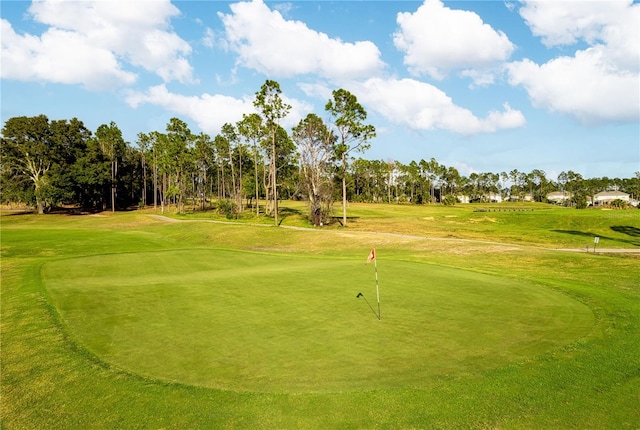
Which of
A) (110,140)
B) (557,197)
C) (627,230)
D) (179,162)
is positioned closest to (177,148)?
(179,162)

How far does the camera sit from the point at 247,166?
9675cm

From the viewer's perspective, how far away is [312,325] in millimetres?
9953

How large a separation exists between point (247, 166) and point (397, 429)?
94548mm

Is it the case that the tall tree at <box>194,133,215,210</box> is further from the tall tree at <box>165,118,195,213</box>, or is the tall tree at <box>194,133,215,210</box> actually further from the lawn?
the lawn

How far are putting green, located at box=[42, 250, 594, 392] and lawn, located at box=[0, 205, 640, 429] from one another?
0.05 metres

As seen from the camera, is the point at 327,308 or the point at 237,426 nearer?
the point at 237,426

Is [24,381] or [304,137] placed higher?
[304,137]

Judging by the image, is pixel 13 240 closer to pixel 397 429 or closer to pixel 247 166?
pixel 397 429

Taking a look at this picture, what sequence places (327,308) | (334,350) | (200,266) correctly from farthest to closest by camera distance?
(200,266)
(327,308)
(334,350)

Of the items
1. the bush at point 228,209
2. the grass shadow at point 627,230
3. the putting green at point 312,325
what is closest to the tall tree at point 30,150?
the bush at point 228,209

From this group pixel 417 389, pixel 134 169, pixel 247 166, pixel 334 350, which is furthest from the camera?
pixel 134 169

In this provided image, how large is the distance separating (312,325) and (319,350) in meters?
1.70

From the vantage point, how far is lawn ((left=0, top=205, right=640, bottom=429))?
19.8 feet

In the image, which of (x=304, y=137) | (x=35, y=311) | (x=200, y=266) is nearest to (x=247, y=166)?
(x=304, y=137)
